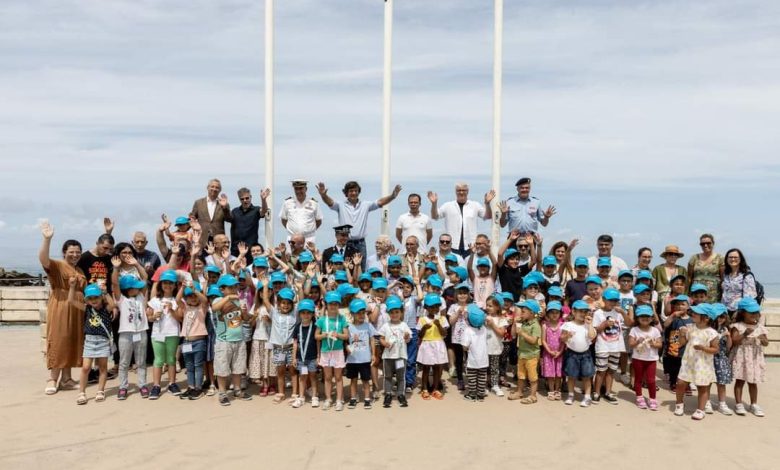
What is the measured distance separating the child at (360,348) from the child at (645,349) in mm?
3225

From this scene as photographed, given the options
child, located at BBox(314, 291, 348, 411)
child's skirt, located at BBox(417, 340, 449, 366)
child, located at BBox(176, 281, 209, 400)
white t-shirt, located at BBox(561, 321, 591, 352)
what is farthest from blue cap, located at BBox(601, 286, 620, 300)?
child, located at BBox(176, 281, 209, 400)

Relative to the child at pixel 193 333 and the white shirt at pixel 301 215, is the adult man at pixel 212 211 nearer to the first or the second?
the white shirt at pixel 301 215

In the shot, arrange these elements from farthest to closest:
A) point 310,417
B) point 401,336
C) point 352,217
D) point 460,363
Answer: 1. point 352,217
2. point 460,363
3. point 401,336
4. point 310,417

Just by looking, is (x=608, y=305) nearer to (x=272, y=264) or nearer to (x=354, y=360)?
(x=354, y=360)

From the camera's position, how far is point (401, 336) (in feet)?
22.8

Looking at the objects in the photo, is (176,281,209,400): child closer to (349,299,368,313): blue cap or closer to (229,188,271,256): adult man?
(349,299,368,313): blue cap

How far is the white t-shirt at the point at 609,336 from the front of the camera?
711cm

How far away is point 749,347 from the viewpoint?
6.82 meters

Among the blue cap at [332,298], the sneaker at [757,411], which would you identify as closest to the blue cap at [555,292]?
the sneaker at [757,411]

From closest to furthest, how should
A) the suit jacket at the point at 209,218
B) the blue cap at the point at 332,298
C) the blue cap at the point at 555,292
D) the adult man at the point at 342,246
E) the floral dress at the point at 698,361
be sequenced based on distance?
1. the floral dress at the point at 698,361
2. the blue cap at the point at 332,298
3. the blue cap at the point at 555,292
4. the adult man at the point at 342,246
5. the suit jacket at the point at 209,218

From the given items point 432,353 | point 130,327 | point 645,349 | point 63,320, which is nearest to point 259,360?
point 130,327

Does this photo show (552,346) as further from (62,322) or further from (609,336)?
(62,322)

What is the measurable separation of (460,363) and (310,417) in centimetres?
226

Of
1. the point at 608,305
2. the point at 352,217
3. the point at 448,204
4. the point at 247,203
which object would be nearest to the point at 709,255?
the point at 608,305
